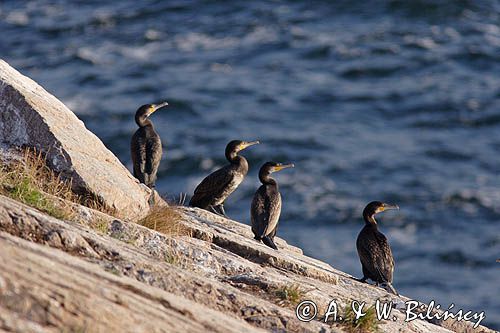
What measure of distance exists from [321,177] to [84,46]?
41.4 feet

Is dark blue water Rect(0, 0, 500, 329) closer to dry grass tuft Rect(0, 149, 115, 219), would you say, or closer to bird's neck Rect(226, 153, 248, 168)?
bird's neck Rect(226, 153, 248, 168)

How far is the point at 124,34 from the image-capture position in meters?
39.3

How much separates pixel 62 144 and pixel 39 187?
2.68 ft

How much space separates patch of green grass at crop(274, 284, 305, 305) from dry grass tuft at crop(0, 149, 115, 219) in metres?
1.89

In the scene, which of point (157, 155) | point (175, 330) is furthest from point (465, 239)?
point (175, 330)

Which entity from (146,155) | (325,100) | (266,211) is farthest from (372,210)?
(325,100)

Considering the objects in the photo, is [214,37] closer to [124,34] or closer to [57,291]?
[124,34]

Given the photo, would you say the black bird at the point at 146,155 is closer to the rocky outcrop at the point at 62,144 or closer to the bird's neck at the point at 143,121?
the bird's neck at the point at 143,121

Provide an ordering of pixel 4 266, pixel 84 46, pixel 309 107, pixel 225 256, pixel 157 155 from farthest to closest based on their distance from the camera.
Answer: pixel 84 46 → pixel 309 107 → pixel 157 155 → pixel 225 256 → pixel 4 266

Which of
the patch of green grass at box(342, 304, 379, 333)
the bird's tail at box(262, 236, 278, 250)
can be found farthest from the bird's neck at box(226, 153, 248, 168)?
the patch of green grass at box(342, 304, 379, 333)

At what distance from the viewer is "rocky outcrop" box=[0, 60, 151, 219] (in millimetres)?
10836

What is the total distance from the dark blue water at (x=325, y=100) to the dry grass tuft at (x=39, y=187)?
1543cm

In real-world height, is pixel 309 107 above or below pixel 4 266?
below

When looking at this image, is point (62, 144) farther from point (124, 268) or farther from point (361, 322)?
point (361, 322)
